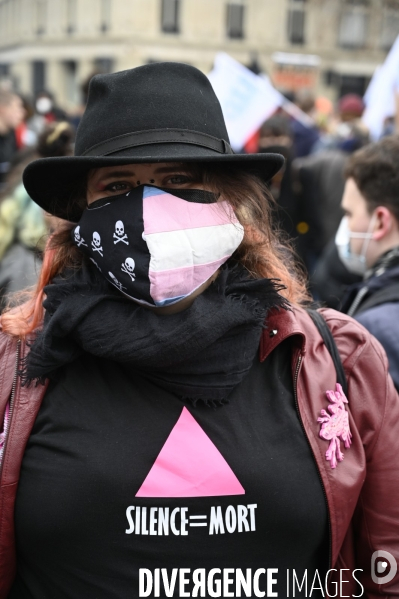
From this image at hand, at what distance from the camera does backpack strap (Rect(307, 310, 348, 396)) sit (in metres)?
1.88

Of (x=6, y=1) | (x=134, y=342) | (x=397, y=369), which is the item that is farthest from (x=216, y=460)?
(x=6, y=1)

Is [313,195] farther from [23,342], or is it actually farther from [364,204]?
[23,342]

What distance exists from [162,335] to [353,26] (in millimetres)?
38101

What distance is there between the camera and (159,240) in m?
1.72

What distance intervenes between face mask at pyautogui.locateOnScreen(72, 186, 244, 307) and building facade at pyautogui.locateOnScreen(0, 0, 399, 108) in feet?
104

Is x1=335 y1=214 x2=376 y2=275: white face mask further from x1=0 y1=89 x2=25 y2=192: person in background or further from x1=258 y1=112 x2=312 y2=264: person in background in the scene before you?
x1=0 y1=89 x2=25 y2=192: person in background

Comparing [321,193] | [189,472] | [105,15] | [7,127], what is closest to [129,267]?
[189,472]

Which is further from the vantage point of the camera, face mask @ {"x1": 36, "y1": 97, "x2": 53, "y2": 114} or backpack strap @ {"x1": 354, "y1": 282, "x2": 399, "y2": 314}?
face mask @ {"x1": 36, "y1": 97, "x2": 53, "y2": 114}

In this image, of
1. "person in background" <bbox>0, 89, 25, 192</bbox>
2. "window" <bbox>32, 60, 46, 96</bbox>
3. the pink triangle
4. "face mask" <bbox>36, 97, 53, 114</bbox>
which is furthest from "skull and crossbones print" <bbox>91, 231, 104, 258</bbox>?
"window" <bbox>32, 60, 46, 96</bbox>

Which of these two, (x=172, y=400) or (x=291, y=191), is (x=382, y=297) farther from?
(x=291, y=191)

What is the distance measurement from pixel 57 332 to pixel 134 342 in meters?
0.20

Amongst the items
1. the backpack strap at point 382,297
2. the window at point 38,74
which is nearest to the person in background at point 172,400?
the backpack strap at point 382,297

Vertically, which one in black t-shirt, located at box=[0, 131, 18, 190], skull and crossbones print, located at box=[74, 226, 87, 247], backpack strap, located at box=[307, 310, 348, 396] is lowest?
black t-shirt, located at box=[0, 131, 18, 190]

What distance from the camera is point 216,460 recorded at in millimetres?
1714
